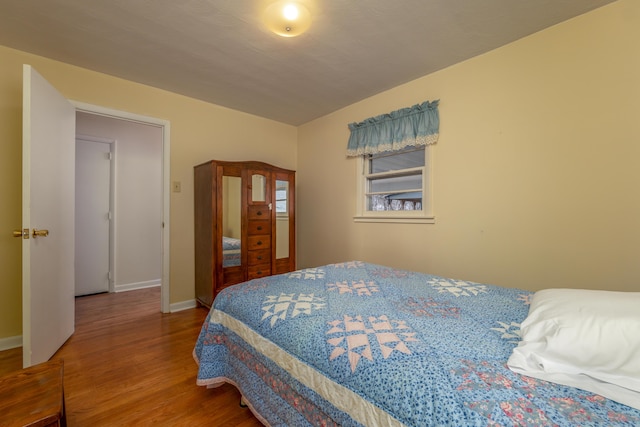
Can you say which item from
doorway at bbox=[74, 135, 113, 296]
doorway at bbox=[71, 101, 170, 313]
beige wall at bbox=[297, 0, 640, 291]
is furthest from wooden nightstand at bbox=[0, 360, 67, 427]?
doorway at bbox=[74, 135, 113, 296]

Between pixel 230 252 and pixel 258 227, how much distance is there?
1.32 feet

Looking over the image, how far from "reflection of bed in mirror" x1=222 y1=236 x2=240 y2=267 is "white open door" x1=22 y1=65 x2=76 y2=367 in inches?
48.4

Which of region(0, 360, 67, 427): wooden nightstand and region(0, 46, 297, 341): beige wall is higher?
region(0, 46, 297, 341): beige wall

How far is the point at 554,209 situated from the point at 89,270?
4.90 meters

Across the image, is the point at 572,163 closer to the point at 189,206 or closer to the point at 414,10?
the point at 414,10

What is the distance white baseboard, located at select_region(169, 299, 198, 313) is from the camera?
2.95 meters

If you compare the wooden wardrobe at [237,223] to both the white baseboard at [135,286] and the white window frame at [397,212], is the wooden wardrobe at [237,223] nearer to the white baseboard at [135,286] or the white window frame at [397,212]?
the white window frame at [397,212]

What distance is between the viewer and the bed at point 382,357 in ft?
2.24

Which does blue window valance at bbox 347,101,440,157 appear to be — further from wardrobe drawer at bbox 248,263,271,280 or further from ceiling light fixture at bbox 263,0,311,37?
wardrobe drawer at bbox 248,263,271,280

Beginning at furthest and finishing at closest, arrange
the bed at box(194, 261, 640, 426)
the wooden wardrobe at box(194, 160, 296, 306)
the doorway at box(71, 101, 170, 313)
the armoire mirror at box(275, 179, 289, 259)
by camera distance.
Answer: the doorway at box(71, 101, 170, 313) < the armoire mirror at box(275, 179, 289, 259) < the wooden wardrobe at box(194, 160, 296, 306) < the bed at box(194, 261, 640, 426)

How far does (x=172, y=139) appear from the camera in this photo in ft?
9.72

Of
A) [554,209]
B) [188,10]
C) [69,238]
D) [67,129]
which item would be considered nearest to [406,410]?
[554,209]

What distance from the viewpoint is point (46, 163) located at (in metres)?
1.94

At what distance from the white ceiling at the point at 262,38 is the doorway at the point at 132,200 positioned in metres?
1.38
